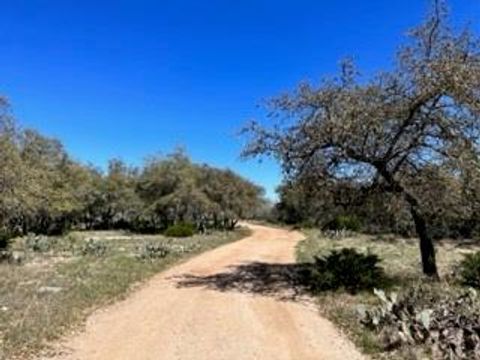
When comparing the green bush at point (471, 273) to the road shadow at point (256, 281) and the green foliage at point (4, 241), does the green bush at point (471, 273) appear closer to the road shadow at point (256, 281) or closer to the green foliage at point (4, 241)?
the road shadow at point (256, 281)

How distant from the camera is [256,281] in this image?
18750 millimetres

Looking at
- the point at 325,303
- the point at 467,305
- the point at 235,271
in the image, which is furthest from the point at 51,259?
the point at 467,305

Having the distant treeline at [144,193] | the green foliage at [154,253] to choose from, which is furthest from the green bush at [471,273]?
the distant treeline at [144,193]

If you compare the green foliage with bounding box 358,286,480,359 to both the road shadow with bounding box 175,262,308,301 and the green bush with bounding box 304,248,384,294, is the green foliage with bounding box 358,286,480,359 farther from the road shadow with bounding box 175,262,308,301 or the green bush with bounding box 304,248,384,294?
the road shadow with bounding box 175,262,308,301

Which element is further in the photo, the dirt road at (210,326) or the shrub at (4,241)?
the shrub at (4,241)

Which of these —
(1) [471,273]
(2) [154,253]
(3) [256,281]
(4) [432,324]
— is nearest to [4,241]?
(2) [154,253]

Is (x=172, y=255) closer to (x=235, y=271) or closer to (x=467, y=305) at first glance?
(x=235, y=271)

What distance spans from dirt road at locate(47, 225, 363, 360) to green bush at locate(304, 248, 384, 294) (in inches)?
38.9

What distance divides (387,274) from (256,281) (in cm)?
449

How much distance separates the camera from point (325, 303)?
1455cm

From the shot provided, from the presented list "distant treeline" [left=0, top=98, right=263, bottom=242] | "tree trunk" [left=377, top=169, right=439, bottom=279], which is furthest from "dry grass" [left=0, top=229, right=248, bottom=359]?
"distant treeline" [left=0, top=98, right=263, bottom=242]

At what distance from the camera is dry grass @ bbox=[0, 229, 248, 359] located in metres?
10.5

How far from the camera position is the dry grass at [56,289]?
10.5m

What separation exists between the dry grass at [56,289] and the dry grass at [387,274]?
543 centimetres
